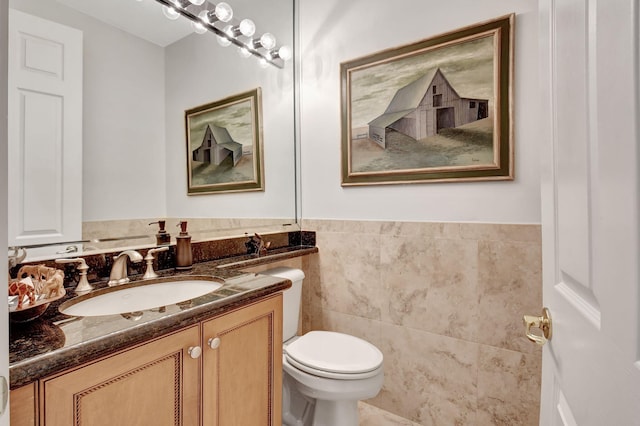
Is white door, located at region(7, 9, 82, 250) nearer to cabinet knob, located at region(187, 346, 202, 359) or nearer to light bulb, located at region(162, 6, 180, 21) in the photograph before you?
light bulb, located at region(162, 6, 180, 21)

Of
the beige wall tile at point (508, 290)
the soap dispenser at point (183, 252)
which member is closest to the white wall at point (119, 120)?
the soap dispenser at point (183, 252)

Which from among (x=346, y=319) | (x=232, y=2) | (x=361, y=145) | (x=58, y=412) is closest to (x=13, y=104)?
(x=58, y=412)

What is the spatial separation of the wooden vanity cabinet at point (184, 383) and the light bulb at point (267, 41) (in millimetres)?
1544

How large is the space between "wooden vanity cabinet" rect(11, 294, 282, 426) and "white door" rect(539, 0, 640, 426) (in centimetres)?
83

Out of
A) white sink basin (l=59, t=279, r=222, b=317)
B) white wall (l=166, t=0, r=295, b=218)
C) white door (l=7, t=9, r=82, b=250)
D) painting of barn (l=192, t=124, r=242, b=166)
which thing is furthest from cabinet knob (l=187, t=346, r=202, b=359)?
painting of barn (l=192, t=124, r=242, b=166)

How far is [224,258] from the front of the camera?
1.64 meters

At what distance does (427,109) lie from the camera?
160 cm

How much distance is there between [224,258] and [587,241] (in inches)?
58.5

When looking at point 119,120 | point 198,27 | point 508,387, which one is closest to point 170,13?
point 198,27

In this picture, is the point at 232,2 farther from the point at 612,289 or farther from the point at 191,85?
the point at 612,289

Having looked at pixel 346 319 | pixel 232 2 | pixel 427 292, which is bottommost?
pixel 346 319

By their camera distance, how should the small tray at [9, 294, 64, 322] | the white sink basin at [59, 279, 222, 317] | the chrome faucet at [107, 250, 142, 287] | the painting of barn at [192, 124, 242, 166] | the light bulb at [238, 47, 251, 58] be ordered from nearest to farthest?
the small tray at [9, 294, 64, 322], the white sink basin at [59, 279, 222, 317], the chrome faucet at [107, 250, 142, 287], the painting of barn at [192, 124, 242, 166], the light bulb at [238, 47, 251, 58]

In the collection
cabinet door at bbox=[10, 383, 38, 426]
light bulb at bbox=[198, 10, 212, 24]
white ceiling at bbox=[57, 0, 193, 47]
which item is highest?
light bulb at bbox=[198, 10, 212, 24]

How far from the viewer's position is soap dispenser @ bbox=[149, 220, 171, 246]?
53.7 inches
